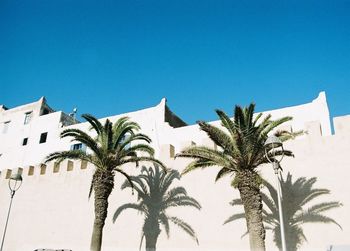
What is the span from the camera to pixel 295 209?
1752 centimetres

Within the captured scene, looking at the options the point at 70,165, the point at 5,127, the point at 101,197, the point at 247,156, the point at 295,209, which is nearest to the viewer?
the point at 247,156

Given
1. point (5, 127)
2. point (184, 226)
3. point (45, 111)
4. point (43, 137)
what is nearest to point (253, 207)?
point (184, 226)

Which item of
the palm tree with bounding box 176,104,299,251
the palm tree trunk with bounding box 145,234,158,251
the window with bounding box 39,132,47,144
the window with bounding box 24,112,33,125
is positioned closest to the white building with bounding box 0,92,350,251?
the window with bounding box 39,132,47,144

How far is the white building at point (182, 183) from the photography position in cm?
1758

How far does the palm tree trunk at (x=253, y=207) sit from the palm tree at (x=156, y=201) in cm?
471

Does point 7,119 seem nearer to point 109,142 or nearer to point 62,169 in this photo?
point 62,169

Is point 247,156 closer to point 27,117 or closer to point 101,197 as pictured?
point 101,197

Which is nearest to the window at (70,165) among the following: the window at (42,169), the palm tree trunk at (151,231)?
the window at (42,169)

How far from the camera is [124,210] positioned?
873 inches

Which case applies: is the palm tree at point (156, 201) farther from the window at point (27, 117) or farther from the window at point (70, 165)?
the window at point (27, 117)

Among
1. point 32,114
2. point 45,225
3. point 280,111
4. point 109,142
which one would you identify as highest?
point 32,114

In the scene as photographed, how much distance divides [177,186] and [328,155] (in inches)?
335

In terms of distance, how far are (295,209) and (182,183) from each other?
6.57 m

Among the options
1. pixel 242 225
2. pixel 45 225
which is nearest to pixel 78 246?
pixel 45 225
